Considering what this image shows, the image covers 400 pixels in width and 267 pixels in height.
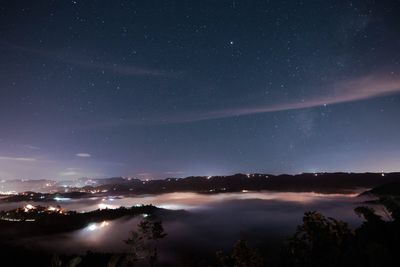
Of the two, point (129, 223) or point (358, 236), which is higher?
point (358, 236)

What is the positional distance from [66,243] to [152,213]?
78243 millimetres

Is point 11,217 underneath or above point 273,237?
above

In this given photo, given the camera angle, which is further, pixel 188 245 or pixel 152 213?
pixel 152 213

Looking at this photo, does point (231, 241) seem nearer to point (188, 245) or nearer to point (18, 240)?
point (188, 245)

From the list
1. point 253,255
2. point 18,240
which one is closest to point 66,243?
Answer: point 18,240

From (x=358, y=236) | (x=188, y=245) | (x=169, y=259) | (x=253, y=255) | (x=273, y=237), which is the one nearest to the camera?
(x=253, y=255)

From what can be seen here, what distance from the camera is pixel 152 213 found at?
196250 millimetres

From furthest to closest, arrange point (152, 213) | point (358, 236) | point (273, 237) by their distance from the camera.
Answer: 1. point (152, 213)
2. point (273, 237)
3. point (358, 236)

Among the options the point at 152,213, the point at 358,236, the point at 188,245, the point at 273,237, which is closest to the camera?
the point at 358,236

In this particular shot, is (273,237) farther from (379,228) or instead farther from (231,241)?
(379,228)

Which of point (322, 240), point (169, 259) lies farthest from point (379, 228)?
point (169, 259)

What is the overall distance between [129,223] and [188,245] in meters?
34.9

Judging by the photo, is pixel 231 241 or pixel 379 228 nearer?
pixel 379 228

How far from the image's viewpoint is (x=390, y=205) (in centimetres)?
2941
